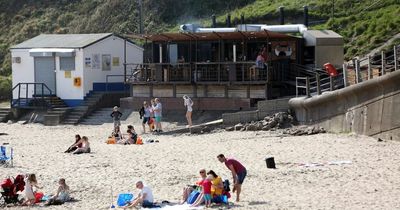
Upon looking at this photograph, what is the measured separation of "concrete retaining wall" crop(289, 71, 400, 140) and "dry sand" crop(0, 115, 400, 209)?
514 mm

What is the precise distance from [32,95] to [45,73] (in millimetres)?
1298

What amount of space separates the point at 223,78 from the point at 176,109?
2.63 m

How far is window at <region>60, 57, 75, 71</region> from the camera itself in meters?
42.7

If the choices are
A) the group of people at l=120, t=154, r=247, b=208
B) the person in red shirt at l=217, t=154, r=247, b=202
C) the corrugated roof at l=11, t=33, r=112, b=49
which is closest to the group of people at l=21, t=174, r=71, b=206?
the group of people at l=120, t=154, r=247, b=208

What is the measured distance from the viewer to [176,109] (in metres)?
37.5

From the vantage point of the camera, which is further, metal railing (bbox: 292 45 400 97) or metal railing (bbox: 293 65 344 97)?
metal railing (bbox: 293 65 344 97)

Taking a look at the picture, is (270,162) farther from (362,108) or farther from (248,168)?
(362,108)

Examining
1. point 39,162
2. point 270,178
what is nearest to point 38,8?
point 39,162

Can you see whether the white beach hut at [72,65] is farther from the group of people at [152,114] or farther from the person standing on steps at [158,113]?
the person standing on steps at [158,113]

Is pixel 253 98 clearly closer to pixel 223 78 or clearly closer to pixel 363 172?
pixel 223 78

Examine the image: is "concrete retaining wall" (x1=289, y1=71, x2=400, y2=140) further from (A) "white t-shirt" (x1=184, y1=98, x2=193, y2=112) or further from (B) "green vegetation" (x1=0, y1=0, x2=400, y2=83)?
(B) "green vegetation" (x1=0, y1=0, x2=400, y2=83)

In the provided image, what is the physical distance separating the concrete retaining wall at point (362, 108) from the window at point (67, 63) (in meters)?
15.1

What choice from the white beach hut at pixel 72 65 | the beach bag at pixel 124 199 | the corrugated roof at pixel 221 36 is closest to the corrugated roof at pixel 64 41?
the white beach hut at pixel 72 65

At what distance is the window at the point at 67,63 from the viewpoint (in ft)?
140
